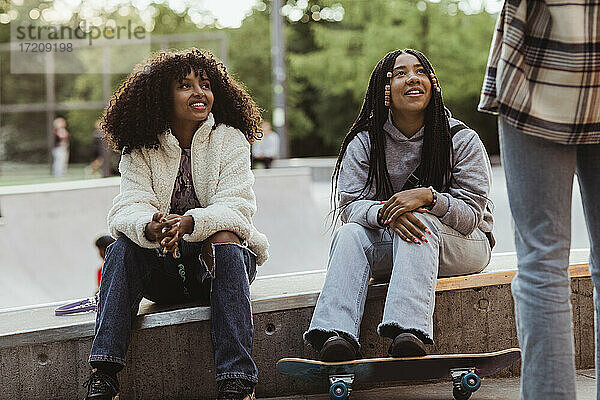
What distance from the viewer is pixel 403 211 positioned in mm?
2832

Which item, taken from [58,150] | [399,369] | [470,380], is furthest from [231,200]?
[58,150]

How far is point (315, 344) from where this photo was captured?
272cm

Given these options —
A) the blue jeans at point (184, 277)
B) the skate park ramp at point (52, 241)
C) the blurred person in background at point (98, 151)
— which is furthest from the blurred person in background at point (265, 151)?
the blue jeans at point (184, 277)

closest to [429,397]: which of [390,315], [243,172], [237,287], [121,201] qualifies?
[390,315]

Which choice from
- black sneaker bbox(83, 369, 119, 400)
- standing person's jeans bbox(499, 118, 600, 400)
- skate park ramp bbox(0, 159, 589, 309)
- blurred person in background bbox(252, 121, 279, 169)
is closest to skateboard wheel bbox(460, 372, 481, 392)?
standing person's jeans bbox(499, 118, 600, 400)

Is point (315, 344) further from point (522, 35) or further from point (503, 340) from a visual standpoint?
point (522, 35)

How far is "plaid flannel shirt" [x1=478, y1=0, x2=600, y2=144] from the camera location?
5.94ft

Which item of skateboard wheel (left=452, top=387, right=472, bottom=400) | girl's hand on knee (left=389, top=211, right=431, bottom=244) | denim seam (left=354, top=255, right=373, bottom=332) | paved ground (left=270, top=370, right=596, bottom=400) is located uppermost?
girl's hand on knee (left=389, top=211, right=431, bottom=244)

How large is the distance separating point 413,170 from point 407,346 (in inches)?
32.8

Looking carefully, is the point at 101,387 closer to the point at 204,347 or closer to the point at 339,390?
the point at 204,347

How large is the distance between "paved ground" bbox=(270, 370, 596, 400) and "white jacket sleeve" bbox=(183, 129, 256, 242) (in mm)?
708

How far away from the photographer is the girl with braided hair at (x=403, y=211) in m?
2.68

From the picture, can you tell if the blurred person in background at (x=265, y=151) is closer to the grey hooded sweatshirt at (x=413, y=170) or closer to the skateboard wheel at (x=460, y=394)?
the grey hooded sweatshirt at (x=413, y=170)

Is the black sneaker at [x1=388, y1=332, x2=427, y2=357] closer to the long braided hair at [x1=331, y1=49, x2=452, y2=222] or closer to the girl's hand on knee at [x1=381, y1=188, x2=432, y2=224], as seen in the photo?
the girl's hand on knee at [x1=381, y1=188, x2=432, y2=224]
